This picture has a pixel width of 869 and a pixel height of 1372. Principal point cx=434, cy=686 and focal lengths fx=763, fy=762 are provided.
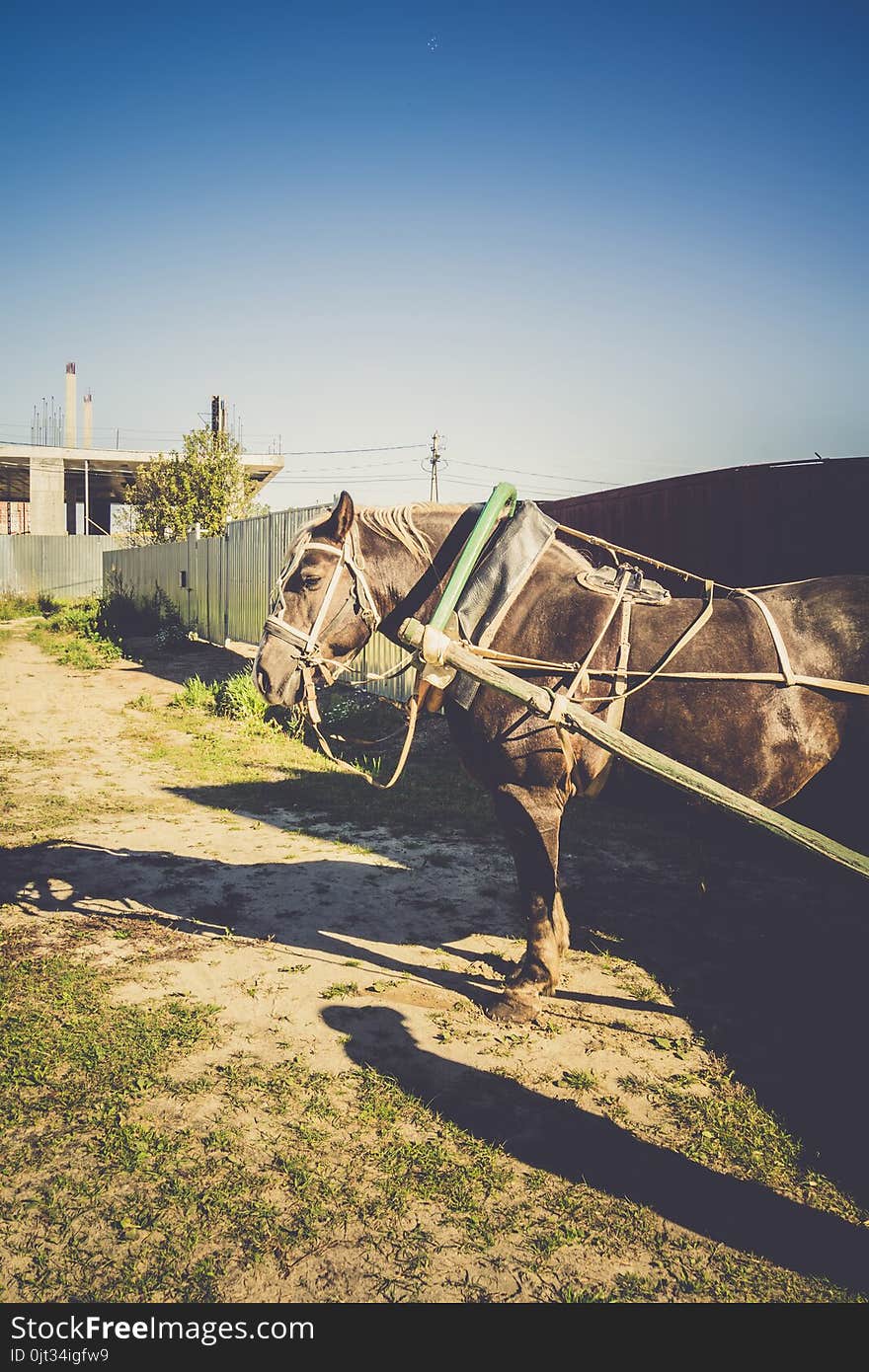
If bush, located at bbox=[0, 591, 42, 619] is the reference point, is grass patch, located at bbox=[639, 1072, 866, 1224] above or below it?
below

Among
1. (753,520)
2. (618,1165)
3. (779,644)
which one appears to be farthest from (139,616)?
(618,1165)

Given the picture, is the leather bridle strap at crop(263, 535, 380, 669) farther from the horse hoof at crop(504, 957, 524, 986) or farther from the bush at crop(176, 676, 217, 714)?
the bush at crop(176, 676, 217, 714)

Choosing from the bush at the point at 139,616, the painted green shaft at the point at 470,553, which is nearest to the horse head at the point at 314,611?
the painted green shaft at the point at 470,553

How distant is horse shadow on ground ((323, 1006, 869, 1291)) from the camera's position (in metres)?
2.48

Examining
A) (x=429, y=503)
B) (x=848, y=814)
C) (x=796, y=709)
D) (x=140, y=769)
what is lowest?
(x=140, y=769)

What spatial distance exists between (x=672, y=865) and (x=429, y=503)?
3.61 metres

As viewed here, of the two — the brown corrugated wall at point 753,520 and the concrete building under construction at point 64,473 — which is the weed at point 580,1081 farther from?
the concrete building under construction at point 64,473

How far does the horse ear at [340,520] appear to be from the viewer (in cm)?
379

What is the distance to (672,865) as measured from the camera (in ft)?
19.6

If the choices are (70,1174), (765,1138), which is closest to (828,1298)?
(765,1138)

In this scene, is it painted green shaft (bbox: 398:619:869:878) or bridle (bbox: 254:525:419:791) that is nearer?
painted green shaft (bbox: 398:619:869:878)

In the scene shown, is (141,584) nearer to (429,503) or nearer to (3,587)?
(3,587)

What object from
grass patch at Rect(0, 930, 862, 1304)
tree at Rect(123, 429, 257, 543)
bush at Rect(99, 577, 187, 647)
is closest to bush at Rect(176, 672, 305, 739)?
bush at Rect(99, 577, 187, 647)

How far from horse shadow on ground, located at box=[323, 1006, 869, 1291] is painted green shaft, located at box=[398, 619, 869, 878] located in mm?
1200
